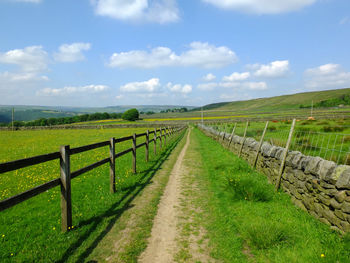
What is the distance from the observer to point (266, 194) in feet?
19.8

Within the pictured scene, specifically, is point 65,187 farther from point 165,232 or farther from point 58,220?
point 165,232

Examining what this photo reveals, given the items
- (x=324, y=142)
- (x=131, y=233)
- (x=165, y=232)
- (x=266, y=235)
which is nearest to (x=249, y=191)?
(x=266, y=235)

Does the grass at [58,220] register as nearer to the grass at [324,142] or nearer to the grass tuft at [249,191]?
the grass tuft at [249,191]

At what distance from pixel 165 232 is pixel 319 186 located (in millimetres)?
3467

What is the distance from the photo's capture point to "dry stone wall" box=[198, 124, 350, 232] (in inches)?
158

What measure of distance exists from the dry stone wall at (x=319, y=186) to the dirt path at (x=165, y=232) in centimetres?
311

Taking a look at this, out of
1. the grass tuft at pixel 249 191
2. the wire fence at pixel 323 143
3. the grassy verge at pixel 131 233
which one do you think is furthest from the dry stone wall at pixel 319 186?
the grassy verge at pixel 131 233

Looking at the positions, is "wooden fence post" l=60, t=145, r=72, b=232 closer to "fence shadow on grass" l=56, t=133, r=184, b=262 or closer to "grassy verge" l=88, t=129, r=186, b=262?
"fence shadow on grass" l=56, t=133, r=184, b=262

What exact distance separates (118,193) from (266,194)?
4.37 meters

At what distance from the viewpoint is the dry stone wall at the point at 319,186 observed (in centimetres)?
400

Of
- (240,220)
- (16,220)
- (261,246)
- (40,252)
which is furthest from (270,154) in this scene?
(16,220)

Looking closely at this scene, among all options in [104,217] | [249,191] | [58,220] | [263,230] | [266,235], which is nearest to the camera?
[266,235]

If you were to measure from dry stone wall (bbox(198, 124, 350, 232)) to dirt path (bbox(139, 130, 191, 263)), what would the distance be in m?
3.11

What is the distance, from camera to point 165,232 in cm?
438
